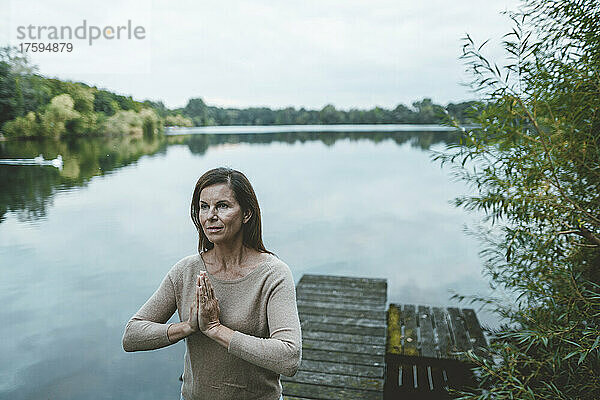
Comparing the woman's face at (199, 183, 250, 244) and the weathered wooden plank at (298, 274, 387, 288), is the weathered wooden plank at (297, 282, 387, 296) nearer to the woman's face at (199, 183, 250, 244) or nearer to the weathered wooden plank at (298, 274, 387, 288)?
the weathered wooden plank at (298, 274, 387, 288)

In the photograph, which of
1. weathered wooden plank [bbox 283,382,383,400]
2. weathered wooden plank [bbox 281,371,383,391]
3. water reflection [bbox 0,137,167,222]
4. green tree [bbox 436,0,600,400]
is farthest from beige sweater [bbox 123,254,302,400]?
water reflection [bbox 0,137,167,222]

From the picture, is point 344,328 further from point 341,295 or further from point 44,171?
point 44,171

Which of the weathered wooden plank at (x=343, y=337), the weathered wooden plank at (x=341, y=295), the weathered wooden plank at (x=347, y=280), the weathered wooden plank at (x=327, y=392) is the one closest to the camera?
the weathered wooden plank at (x=327, y=392)

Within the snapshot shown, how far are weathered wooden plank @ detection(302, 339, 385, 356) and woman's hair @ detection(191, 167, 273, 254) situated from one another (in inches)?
104

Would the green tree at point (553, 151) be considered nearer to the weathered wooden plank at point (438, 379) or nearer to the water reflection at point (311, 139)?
the weathered wooden plank at point (438, 379)

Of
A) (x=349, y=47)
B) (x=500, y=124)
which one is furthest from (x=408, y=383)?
(x=349, y=47)

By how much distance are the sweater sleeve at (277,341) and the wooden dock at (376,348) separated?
6.74ft

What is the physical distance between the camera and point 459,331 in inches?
175

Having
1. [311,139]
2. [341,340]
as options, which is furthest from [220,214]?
[311,139]

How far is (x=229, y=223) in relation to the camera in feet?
4.56

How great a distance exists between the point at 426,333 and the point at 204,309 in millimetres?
3565

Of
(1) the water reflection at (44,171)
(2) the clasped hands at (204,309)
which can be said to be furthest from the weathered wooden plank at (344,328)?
(2) the clasped hands at (204,309)

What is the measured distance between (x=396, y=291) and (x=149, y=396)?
436cm

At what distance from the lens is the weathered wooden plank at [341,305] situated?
189 inches
